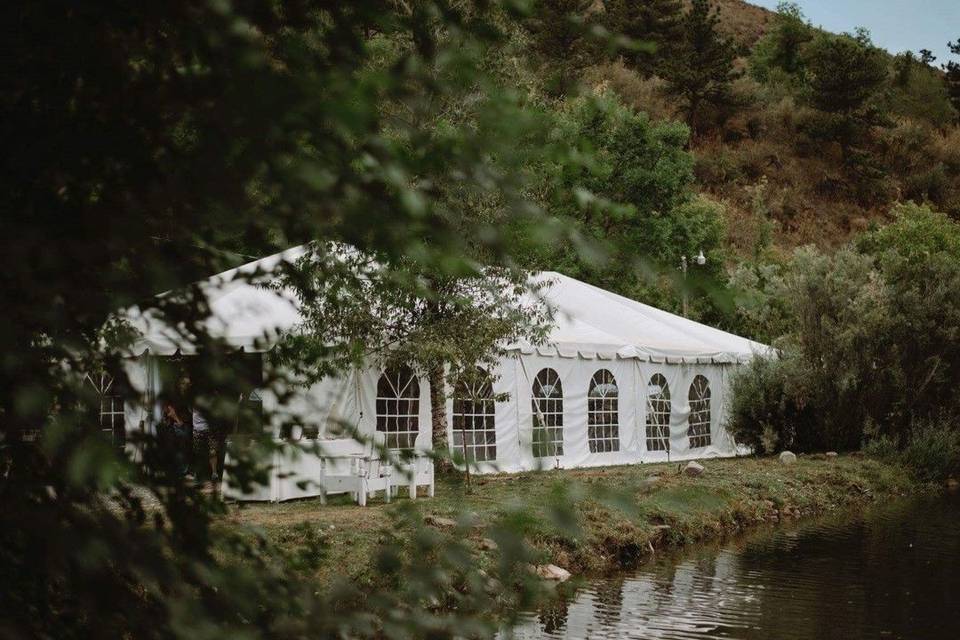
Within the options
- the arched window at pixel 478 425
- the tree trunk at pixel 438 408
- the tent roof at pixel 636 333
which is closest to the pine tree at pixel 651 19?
the tent roof at pixel 636 333

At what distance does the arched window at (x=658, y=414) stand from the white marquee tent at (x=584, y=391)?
2 centimetres

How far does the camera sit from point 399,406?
692 inches

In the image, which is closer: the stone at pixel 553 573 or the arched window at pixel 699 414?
the stone at pixel 553 573

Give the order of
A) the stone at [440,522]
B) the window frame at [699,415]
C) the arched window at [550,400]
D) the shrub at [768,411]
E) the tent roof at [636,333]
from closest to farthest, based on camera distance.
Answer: the stone at [440,522] → the arched window at [550,400] → the tent roof at [636,333] → the shrub at [768,411] → the window frame at [699,415]

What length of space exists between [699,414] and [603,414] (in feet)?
11.9

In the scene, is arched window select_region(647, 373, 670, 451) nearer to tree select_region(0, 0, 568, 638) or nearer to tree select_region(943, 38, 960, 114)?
tree select_region(0, 0, 568, 638)

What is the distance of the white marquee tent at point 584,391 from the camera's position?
16984mm

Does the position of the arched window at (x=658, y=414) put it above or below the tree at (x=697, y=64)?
below

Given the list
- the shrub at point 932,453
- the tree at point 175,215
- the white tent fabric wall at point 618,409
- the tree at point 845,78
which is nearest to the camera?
the tree at point 175,215

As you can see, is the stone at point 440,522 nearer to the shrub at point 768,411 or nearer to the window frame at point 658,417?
the window frame at point 658,417

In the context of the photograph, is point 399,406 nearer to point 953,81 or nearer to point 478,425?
point 478,425

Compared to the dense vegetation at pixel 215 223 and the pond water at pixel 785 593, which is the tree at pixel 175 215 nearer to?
the dense vegetation at pixel 215 223

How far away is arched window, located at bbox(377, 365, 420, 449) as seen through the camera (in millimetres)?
17359

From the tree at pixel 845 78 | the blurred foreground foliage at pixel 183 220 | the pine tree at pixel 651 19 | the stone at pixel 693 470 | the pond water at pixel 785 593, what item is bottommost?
the pond water at pixel 785 593
